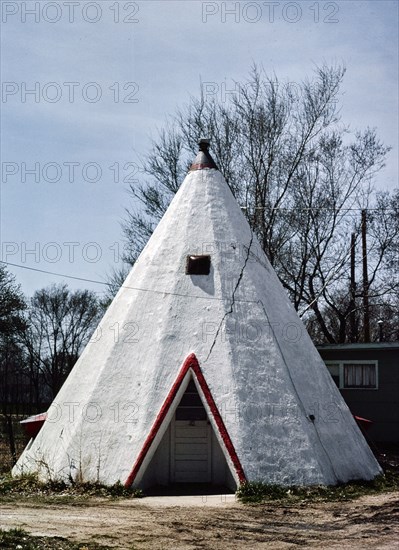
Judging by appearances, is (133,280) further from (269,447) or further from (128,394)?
(269,447)

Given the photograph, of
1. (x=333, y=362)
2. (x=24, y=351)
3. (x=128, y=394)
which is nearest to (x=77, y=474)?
(x=128, y=394)

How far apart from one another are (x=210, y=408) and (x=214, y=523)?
2.82 metres

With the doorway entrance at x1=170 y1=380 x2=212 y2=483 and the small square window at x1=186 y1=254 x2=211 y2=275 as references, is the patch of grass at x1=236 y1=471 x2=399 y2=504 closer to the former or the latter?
the doorway entrance at x1=170 y1=380 x2=212 y2=483

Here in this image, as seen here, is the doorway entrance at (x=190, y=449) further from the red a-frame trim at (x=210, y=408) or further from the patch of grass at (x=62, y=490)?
the patch of grass at (x=62, y=490)

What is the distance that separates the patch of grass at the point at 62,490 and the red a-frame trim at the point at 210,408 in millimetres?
189

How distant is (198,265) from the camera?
1295 centimetres

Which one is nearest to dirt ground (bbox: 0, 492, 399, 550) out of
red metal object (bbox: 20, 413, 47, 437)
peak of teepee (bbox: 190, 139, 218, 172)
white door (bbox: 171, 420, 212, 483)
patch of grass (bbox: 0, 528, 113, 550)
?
patch of grass (bbox: 0, 528, 113, 550)

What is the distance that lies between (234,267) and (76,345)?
37186 mm

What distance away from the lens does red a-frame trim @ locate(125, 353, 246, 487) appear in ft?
35.3

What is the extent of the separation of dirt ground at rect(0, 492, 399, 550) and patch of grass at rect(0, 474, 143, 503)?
1.30 feet

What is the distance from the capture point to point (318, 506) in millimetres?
9805

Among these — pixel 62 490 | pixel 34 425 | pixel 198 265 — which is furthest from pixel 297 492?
pixel 34 425

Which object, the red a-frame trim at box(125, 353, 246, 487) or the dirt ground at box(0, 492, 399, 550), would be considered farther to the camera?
the red a-frame trim at box(125, 353, 246, 487)

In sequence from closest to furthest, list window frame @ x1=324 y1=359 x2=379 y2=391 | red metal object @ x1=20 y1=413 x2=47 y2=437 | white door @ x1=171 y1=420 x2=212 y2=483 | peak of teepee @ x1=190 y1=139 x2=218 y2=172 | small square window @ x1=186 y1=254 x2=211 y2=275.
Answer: white door @ x1=171 y1=420 x2=212 y2=483, small square window @ x1=186 y1=254 x2=211 y2=275, red metal object @ x1=20 y1=413 x2=47 y2=437, peak of teepee @ x1=190 y1=139 x2=218 y2=172, window frame @ x1=324 y1=359 x2=379 y2=391
